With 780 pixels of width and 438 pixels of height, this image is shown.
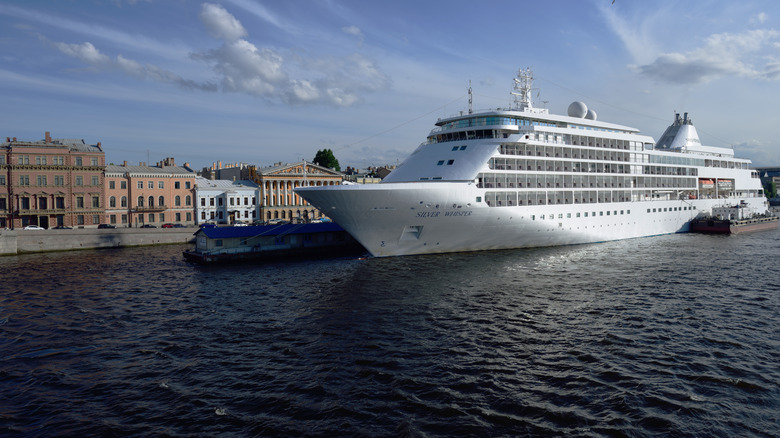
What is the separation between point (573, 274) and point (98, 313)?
1212 inches

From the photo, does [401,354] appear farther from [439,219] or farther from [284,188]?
[284,188]

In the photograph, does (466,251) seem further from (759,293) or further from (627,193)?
(627,193)

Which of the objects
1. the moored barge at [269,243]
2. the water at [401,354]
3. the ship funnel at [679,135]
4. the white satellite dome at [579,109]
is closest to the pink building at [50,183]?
the moored barge at [269,243]

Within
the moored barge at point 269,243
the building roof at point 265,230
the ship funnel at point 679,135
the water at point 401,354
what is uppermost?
the ship funnel at point 679,135

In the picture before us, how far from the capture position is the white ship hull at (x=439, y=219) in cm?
3681

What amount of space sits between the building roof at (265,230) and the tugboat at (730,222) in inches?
Result: 1971

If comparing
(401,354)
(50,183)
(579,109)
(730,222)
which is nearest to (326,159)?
(50,183)

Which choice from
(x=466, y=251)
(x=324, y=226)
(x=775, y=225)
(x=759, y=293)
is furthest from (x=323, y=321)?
(x=775, y=225)

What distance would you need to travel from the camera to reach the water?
13875 millimetres

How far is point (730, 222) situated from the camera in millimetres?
61281

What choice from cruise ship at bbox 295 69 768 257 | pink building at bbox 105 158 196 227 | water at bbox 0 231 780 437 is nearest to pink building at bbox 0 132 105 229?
pink building at bbox 105 158 196 227

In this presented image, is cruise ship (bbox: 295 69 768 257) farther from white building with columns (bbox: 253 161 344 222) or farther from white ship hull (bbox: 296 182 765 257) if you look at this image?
white building with columns (bbox: 253 161 344 222)

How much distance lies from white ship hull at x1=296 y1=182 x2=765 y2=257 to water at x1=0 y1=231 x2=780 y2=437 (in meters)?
5.27

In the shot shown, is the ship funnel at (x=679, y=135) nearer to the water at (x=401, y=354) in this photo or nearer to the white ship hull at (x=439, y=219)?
the white ship hull at (x=439, y=219)
